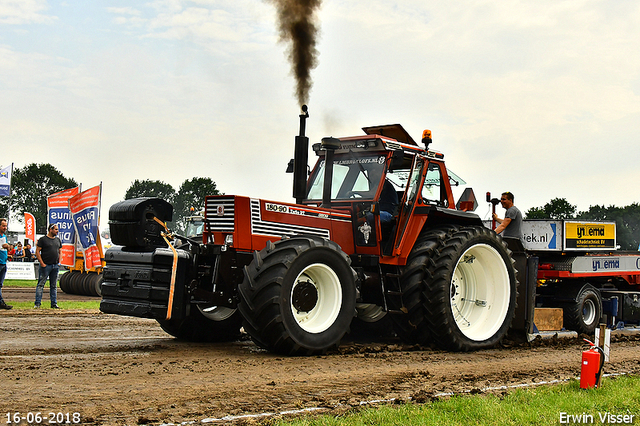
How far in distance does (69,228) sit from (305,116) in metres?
13.3

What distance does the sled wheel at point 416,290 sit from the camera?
26.8 ft

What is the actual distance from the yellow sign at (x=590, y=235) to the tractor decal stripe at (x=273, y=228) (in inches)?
235

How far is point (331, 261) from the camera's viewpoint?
7328 millimetres

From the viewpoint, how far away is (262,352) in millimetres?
7484

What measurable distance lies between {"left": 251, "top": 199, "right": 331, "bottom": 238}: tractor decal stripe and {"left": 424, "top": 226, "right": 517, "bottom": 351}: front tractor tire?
163cm

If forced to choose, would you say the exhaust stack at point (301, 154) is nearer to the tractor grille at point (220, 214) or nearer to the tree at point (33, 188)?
the tractor grille at point (220, 214)

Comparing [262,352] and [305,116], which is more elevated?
[305,116]

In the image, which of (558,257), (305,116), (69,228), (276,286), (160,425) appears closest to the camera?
(160,425)

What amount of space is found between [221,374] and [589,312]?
852 cm

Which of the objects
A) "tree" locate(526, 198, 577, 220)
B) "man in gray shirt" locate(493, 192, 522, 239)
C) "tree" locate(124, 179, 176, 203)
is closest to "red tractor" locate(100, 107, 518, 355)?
"man in gray shirt" locate(493, 192, 522, 239)

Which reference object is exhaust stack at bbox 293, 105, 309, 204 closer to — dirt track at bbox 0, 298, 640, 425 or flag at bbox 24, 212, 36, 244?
dirt track at bbox 0, 298, 640, 425

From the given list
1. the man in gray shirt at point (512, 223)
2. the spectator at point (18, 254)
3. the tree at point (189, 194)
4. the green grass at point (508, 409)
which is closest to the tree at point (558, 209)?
the tree at point (189, 194)

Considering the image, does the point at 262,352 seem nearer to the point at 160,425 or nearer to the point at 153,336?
the point at 153,336

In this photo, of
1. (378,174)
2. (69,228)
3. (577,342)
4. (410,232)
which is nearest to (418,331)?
(410,232)
